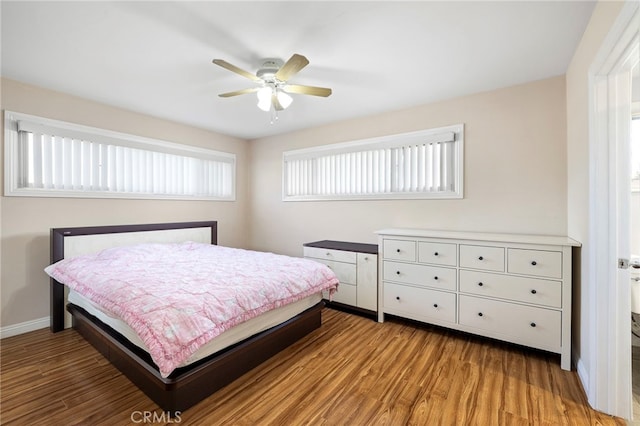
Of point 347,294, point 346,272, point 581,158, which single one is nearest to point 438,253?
point 346,272

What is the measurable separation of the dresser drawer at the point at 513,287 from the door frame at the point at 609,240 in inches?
19.4

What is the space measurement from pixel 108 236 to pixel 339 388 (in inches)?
120

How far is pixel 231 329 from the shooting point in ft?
6.55

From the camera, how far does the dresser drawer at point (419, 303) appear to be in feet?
9.00

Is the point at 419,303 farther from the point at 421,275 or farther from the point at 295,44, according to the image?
the point at 295,44

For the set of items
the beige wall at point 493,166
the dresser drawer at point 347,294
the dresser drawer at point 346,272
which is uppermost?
the beige wall at point 493,166

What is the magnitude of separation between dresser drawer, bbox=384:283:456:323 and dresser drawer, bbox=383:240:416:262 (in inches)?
12.1

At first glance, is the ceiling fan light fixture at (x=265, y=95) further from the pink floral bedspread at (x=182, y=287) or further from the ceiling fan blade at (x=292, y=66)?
the pink floral bedspread at (x=182, y=287)

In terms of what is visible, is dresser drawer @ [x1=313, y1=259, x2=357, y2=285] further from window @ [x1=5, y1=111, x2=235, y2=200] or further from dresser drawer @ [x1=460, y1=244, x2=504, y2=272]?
window @ [x1=5, y1=111, x2=235, y2=200]

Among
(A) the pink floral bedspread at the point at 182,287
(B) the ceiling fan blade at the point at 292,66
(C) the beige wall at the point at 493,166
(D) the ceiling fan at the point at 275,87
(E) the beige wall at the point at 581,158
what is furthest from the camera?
(C) the beige wall at the point at 493,166

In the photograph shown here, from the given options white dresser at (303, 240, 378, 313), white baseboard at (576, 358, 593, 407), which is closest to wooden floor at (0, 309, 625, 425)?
white baseboard at (576, 358, 593, 407)

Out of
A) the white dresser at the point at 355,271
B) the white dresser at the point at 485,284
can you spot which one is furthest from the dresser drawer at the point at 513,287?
the white dresser at the point at 355,271

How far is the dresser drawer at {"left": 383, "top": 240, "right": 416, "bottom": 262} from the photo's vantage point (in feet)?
9.62

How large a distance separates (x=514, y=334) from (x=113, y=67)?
4187 mm
